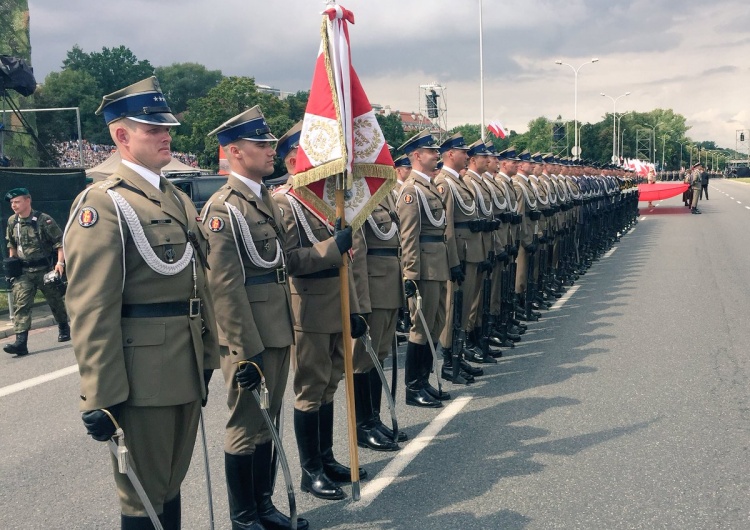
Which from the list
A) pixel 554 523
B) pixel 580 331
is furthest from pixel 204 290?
pixel 580 331

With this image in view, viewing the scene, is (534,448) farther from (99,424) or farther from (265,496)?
(99,424)

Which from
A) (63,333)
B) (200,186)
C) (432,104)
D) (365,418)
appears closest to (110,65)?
(432,104)

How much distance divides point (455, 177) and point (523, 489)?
11.7 ft

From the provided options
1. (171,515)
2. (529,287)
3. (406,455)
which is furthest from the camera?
(529,287)

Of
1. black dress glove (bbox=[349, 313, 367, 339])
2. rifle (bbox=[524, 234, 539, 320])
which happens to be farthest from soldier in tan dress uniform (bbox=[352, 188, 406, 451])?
rifle (bbox=[524, 234, 539, 320])

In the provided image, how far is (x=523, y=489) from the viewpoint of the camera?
14.7 ft

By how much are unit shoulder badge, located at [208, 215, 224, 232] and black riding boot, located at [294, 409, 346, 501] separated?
135 centimetres

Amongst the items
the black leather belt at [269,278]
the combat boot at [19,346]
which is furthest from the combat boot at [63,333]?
the black leather belt at [269,278]

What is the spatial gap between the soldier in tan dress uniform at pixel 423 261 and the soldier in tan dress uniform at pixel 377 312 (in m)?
0.64

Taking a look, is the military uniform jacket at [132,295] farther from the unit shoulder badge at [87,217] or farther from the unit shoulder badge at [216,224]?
the unit shoulder badge at [216,224]

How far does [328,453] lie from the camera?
4770 millimetres

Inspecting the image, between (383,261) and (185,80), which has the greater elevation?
(185,80)

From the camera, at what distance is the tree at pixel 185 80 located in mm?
102500

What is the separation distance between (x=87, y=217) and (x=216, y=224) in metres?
0.88
